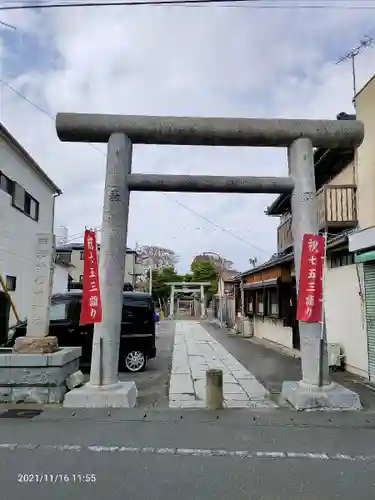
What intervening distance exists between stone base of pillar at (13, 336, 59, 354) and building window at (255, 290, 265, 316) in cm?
1283

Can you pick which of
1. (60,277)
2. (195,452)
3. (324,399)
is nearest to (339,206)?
(324,399)

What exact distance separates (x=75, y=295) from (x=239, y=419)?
620cm

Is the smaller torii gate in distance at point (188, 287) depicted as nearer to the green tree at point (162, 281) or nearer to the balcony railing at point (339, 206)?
the green tree at point (162, 281)

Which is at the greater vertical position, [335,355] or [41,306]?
[41,306]

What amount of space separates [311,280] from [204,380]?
3.91 m

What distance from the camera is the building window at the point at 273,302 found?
54.3ft

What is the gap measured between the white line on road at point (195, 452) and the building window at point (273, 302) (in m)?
11.3

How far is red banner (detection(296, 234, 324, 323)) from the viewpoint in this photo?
291 inches

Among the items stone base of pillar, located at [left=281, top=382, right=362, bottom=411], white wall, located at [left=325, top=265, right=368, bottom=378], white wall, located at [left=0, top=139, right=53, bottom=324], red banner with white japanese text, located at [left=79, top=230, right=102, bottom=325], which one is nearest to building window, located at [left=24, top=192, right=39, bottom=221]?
white wall, located at [left=0, top=139, right=53, bottom=324]

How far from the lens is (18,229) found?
55.8ft

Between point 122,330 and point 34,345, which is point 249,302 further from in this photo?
point 34,345

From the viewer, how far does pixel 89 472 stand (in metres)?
4.38

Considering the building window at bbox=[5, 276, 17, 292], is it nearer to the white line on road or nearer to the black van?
the black van

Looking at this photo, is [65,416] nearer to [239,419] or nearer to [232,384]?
[239,419]
